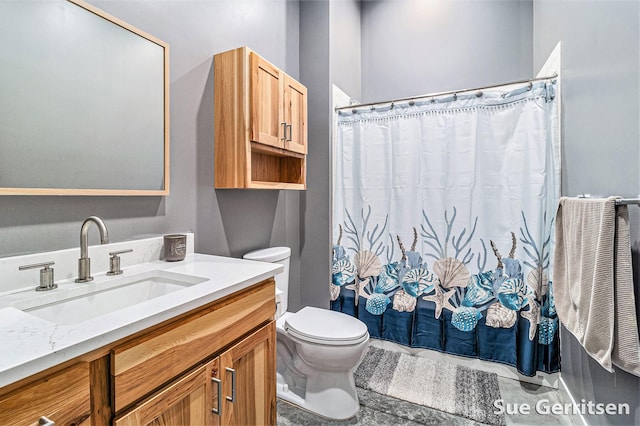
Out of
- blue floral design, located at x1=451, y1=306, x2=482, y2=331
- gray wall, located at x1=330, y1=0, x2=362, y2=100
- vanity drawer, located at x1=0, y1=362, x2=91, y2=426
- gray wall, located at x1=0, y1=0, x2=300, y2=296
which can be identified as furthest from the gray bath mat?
gray wall, located at x1=330, y1=0, x2=362, y2=100

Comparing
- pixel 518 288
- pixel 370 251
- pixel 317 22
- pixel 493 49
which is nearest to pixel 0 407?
pixel 370 251

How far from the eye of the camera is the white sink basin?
0.87m

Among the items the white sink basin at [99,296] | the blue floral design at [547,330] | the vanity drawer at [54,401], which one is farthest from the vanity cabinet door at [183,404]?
the blue floral design at [547,330]

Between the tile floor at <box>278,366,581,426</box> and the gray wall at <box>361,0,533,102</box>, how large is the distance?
7.16 feet

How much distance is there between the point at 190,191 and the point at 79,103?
1.77ft

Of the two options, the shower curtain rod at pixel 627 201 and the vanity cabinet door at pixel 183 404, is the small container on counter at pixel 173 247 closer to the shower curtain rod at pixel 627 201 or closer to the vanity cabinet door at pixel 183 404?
the vanity cabinet door at pixel 183 404

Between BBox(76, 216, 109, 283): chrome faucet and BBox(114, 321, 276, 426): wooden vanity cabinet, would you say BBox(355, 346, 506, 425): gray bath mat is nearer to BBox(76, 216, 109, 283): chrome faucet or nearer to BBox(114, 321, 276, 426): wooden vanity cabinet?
BBox(114, 321, 276, 426): wooden vanity cabinet

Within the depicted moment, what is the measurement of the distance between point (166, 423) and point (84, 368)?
29cm

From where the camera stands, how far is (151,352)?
0.76m

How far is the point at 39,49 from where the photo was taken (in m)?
0.99

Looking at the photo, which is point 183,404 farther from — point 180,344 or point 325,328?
point 325,328

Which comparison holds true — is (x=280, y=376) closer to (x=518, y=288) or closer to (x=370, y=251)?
(x=370, y=251)

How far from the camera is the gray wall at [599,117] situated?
40.4 inches

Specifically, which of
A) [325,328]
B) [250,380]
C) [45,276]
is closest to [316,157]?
[325,328]
